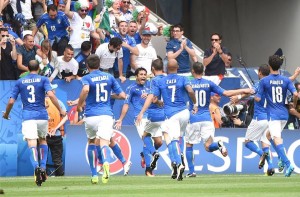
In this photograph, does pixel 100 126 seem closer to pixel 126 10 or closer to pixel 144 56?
pixel 144 56

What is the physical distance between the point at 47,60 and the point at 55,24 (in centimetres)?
132

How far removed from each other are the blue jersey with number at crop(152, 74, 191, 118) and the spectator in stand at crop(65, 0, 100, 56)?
20.5 feet

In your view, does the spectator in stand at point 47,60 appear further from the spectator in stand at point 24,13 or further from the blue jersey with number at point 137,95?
the blue jersey with number at point 137,95

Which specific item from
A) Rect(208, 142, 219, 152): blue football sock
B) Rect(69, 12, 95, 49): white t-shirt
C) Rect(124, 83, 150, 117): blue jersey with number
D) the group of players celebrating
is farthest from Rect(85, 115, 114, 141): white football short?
Rect(69, 12, 95, 49): white t-shirt

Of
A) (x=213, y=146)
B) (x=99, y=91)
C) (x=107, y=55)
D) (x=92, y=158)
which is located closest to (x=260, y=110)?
(x=213, y=146)

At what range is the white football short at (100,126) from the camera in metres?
22.6

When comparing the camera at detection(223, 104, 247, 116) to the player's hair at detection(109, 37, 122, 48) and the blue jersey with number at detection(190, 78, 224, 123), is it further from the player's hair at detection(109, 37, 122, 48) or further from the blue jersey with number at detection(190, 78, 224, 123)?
the player's hair at detection(109, 37, 122, 48)

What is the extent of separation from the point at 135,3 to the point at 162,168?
7113 millimetres

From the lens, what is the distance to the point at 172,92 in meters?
24.3

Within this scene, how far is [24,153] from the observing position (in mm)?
28266

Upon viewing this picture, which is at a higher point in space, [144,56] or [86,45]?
[86,45]

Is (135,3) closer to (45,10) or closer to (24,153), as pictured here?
(45,10)

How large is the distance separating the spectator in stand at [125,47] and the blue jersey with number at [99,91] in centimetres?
747

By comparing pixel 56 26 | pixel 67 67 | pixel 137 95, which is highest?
pixel 56 26
